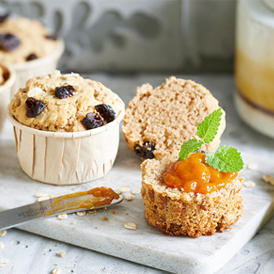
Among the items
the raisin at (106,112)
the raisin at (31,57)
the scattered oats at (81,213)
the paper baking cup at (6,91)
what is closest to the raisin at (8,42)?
the raisin at (31,57)

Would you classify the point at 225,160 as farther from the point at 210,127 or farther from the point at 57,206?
the point at 57,206

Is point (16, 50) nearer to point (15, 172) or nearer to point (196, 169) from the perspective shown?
point (15, 172)

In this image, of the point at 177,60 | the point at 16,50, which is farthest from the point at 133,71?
the point at 16,50

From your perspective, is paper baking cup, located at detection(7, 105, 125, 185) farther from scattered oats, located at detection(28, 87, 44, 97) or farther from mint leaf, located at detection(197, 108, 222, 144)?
mint leaf, located at detection(197, 108, 222, 144)

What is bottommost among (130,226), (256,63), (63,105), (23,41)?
(130,226)

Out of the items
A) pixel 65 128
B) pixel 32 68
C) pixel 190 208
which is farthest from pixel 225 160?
pixel 32 68

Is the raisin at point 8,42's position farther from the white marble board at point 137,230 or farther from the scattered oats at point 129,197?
the scattered oats at point 129,197
